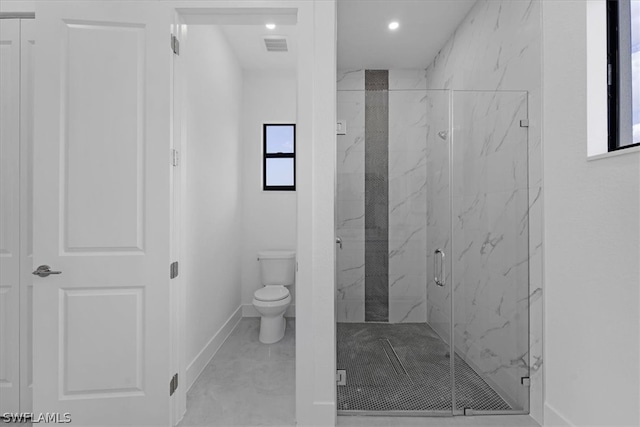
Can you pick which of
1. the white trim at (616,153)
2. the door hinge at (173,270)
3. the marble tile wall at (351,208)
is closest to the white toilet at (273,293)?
the marble tile wall at (351,208)

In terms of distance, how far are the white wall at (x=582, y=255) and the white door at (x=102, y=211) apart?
212 cm

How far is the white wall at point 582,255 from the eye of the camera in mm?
1409

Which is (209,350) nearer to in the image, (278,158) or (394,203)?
(394,203)

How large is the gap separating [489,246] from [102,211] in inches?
91.7

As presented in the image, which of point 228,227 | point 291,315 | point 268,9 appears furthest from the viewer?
point 291,315

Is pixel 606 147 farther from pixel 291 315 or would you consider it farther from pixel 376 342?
pixel 291 315

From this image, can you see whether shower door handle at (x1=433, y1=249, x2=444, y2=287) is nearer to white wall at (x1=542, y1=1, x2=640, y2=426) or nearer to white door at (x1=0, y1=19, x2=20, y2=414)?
white wall at (x1=542, y1=1, x2=640, y2=426)

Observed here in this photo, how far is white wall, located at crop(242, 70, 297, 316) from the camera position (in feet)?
13.0

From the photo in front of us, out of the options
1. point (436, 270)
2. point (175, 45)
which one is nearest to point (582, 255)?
point (436, 270)

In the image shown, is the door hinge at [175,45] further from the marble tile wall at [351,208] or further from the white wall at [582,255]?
the white wall at [582,255]

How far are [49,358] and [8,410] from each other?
533 millimetres

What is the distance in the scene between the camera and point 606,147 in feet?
5.29

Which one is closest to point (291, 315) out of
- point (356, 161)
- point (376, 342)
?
point (376, 342)

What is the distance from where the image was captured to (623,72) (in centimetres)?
157
